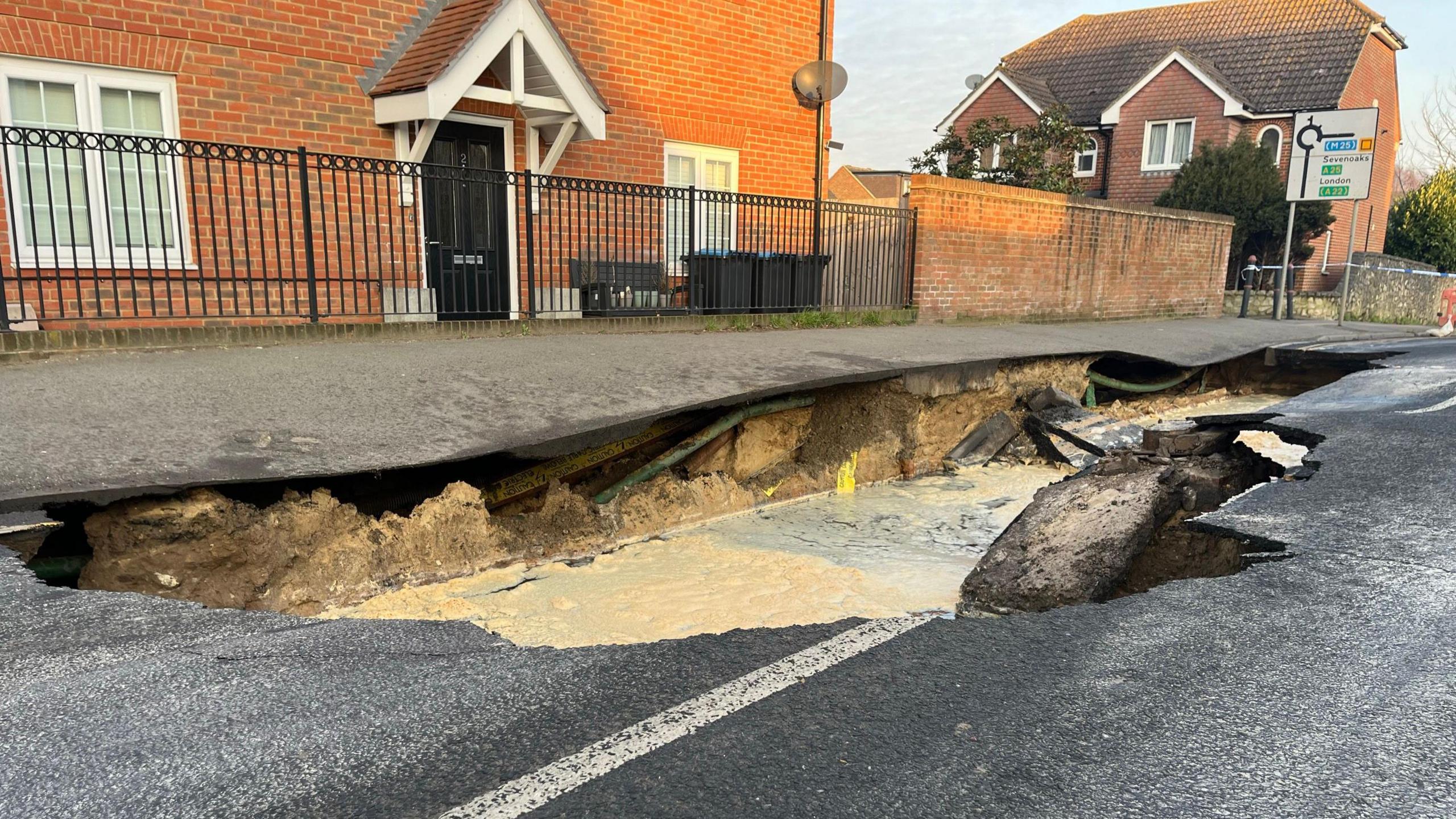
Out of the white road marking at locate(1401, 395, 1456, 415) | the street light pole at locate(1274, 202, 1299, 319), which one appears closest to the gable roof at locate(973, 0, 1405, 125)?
the street light pole at locate(1274, 202, 1299, 319)

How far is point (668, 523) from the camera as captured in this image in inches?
243

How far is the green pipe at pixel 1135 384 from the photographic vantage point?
10.6 m

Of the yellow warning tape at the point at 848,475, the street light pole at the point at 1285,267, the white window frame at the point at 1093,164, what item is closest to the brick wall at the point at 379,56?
the yellow warning tape at the point at 848,475

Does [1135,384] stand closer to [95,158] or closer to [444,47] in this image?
[444,47]

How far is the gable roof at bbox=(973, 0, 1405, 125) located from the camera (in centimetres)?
2559

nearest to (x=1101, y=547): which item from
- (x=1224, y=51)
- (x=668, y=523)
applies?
(x=668, y=523)

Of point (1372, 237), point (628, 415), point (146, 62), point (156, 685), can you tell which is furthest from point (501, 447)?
point (1372, 237)

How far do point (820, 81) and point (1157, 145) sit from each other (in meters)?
19.0

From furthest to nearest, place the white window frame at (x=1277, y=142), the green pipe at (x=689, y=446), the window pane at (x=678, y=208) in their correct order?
the white window frame at (x=1277, y=142) → the window pane at (x=678, y=208) → the green pipe at (x=689, y=446)

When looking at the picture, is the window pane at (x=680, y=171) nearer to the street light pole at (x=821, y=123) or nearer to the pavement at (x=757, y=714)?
the street light pole at (x=821, y=123)

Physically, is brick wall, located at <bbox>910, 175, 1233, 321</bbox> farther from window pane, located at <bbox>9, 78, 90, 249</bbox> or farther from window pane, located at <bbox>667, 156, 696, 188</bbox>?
window pane, located at <bbox>9, 78, 90, 249</bbox>

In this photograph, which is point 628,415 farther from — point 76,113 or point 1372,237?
point 1372,237

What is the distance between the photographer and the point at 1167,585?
3807mm

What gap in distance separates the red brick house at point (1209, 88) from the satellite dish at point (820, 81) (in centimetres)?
1321
